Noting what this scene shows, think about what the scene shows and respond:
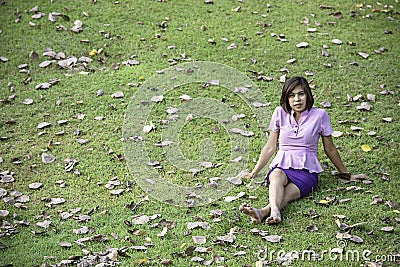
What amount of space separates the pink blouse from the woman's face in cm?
9

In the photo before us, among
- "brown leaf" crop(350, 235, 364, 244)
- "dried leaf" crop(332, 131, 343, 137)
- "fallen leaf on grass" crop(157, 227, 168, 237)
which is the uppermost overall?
"brown leaf" crop(350, 235, 364, 244)

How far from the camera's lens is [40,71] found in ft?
25.1

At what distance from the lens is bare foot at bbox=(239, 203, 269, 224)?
4.55 meters

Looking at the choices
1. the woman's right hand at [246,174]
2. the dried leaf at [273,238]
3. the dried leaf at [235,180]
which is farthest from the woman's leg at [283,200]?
the dried leaf at [235,180]

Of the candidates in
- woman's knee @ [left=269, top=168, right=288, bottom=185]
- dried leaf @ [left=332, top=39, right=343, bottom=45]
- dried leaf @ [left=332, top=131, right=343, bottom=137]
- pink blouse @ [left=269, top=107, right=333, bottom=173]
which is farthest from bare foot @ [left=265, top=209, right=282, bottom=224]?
dried leaf @ [left=332, top=39, right=343, bottom=45]

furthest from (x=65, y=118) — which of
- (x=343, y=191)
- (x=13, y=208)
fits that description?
(x=343, y=191)

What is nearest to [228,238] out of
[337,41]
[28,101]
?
[28,101]

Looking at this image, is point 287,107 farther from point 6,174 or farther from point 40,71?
point 40,71

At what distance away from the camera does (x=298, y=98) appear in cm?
517

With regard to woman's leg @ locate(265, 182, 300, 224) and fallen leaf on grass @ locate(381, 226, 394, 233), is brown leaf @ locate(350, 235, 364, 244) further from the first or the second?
woman's leg @ locate(265, 182, 300, 224)

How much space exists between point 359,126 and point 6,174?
3.92 metres

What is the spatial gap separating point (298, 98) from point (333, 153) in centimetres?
63

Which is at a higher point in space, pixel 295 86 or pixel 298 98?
pixel 295 86

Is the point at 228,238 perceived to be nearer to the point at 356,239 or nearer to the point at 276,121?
the point at 356,239
